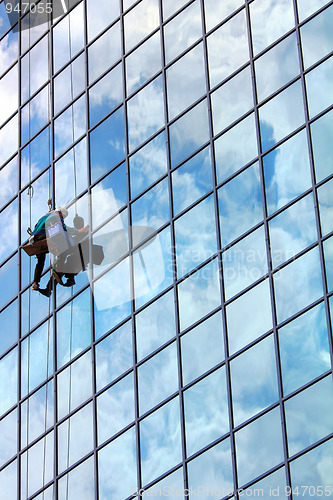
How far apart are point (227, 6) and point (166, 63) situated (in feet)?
7.83

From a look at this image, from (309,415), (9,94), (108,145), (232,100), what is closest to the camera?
(309,415)

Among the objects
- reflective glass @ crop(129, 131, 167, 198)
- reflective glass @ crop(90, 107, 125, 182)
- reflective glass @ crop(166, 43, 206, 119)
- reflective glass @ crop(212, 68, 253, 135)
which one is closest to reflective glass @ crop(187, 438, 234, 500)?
reflective glass @ crop(129, 131, 167, 198)

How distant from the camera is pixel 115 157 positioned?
36281 millimetres

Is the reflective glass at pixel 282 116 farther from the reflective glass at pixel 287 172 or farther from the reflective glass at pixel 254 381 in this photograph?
the reflective glass at pixel 254 381

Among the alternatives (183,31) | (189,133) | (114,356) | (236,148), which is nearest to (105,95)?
(183,31)

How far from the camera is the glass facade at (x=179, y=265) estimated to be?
30141 millimetres

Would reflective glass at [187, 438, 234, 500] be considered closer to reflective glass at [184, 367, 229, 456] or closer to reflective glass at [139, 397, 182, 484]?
reflective glass at [184, 367, 229, 456]

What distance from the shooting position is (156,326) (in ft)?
109

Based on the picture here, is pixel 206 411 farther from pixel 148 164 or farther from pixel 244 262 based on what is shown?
pixel 148 164

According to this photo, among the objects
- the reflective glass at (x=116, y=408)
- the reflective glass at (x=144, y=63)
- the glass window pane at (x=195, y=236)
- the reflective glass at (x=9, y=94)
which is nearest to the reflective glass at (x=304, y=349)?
the glass window pane at (x=195, y=236)

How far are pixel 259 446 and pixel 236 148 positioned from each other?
796cm

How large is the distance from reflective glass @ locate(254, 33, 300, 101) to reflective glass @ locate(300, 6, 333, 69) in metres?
0.32

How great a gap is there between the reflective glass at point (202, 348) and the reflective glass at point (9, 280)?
7675mm

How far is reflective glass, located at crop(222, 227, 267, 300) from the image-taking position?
103 feet
